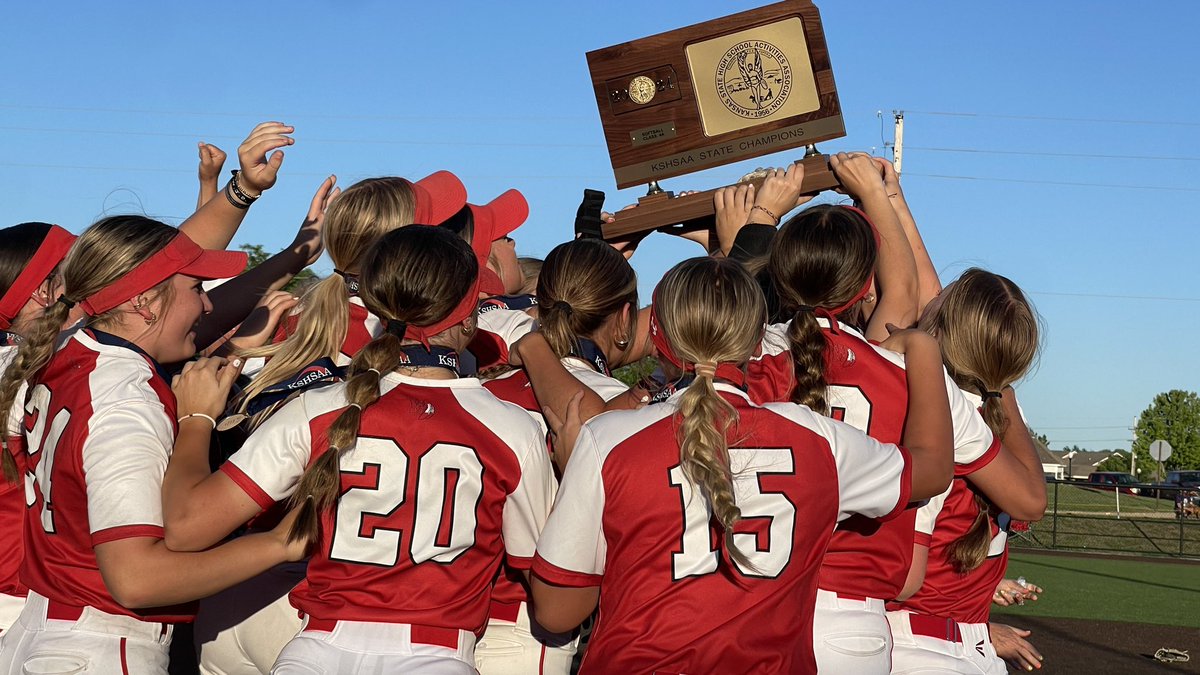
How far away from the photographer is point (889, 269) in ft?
13.1

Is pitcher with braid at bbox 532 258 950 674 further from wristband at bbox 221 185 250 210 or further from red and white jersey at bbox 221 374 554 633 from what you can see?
wristband at bbox 221 185 250 210

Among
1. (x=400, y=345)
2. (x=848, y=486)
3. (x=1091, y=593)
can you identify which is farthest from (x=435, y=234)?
(x=1091, y=593)

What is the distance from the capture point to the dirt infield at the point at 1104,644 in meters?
9.38

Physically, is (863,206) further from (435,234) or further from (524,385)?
(435,234)

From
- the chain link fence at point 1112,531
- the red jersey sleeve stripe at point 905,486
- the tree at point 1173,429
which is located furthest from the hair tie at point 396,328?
the tree at point 1173,429

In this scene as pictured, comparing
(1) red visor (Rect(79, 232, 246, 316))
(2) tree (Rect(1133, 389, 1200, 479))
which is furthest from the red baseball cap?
(2) tree (Rect(1133, 389, 1200, 479))

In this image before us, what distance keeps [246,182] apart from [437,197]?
0.73m

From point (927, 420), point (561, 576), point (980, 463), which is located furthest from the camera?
point (980, 463)

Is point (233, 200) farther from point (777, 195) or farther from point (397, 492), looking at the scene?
point (777, 195)

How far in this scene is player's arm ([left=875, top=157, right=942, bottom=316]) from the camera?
4359mm

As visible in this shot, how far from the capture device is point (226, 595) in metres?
3.59

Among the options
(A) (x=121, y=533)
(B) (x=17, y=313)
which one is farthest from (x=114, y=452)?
(B) (x=17, y=313)

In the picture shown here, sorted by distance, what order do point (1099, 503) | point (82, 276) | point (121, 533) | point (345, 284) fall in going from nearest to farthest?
point (121, 533), point (82, 276), point (345, 284), point (1099, 503)

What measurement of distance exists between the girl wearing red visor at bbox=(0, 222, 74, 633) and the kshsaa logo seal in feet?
8.07
